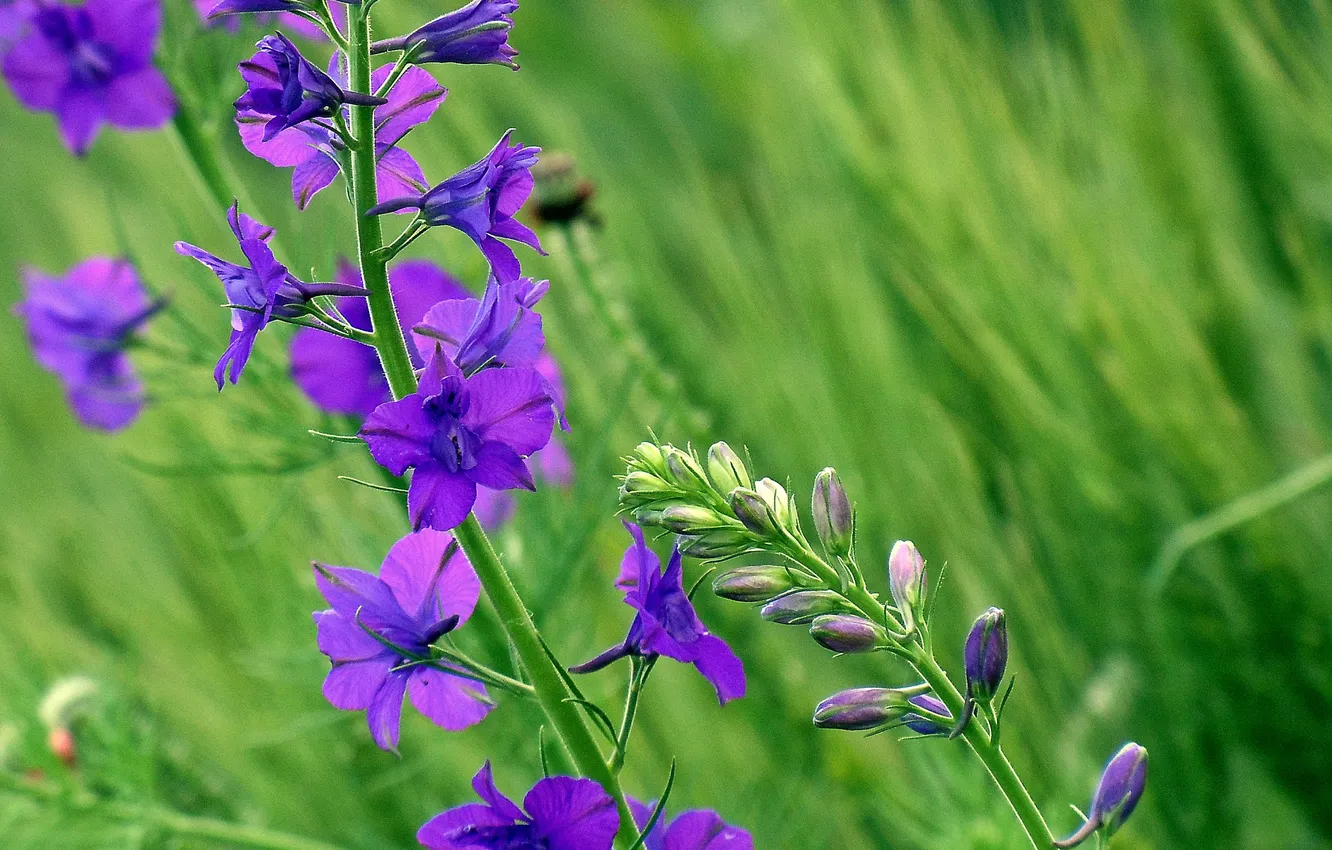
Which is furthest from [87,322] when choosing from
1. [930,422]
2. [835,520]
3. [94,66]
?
[835,520]

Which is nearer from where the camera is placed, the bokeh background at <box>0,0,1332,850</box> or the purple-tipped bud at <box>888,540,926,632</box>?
the purple-tipped bud at <box>888,540,926,632</box>

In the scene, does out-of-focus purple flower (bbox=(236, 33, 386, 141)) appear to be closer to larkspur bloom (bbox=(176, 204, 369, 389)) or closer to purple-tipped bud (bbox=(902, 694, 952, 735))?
→ larkspur bloom (bbox=(176, 204, 369, 389))

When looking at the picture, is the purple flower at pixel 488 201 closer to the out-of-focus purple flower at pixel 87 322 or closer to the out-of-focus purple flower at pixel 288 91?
the out-of-focus purple flower at pixel 288 91

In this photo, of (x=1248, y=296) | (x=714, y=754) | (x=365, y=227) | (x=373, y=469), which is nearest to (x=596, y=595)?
(x=714, y=754)

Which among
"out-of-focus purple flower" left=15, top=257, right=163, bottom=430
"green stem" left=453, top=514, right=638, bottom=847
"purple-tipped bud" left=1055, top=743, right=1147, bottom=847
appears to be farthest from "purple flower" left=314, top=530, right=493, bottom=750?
"out-of-focus purple flower" left=15, top=257, right=163, bottom=430

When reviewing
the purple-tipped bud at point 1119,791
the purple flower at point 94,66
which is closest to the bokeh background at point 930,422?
the purple flower at point 94,66

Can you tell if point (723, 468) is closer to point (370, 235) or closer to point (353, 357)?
point (370, 235)
